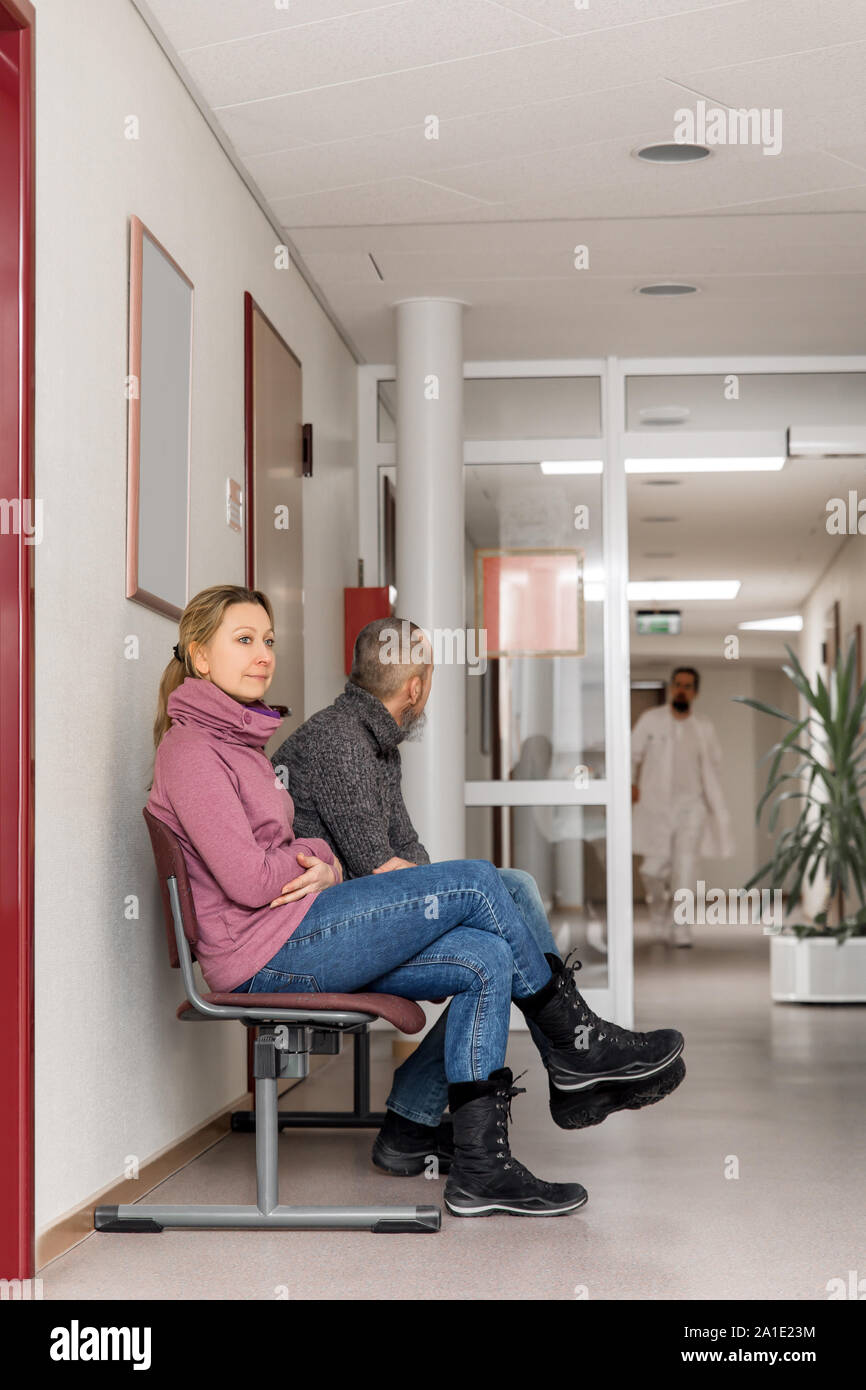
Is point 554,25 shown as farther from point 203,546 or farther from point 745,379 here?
point 745,379

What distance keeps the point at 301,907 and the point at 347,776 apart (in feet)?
1.38

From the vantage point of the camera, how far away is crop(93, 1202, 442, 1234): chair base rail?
279 cm

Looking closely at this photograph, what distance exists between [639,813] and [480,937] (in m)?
7.37

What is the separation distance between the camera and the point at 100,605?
9.48ft

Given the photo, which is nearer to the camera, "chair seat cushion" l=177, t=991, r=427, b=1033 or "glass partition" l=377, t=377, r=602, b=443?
"chair seat cushion" l=177, t=991, r=427, b=1033

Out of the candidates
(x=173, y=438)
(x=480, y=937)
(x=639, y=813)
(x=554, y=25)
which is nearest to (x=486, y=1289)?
(x=480, y=937)

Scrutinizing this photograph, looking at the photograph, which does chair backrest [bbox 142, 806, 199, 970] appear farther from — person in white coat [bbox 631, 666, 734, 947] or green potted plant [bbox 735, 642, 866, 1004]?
person in white coat [bbox 631, 666, 734, 947]

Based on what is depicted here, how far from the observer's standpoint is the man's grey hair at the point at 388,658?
10.8 ft

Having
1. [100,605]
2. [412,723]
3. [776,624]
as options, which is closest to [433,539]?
[412,723]

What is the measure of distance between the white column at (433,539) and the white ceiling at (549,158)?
0.53 ft

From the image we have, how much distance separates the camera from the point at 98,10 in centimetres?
296

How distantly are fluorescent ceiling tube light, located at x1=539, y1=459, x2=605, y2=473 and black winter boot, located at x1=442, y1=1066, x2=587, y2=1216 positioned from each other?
137 inches

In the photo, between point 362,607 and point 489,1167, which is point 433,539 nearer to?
point 362,607

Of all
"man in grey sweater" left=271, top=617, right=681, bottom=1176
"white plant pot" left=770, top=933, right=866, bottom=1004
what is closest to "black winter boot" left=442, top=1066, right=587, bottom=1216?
"man in grey sweater" left=271, top=617, right=681, bottom=1176
